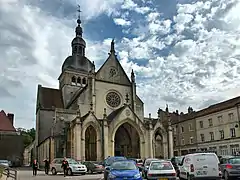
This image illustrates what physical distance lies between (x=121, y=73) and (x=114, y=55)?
3471mm

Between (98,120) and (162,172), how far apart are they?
25788 mm

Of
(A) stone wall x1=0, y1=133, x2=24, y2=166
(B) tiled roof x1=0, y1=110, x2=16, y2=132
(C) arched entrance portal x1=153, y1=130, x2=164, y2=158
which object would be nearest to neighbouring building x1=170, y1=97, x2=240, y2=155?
(C) arched entrance portal x1=153, y1=130, x2=164, y2=158

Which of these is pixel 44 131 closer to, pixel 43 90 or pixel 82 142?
pixel 43 90

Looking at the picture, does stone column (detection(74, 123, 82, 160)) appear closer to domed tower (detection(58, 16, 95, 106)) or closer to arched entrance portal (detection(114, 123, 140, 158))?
arched entrance portal (detection(114, 123, 140, 158))

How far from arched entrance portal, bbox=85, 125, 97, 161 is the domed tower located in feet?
47.8

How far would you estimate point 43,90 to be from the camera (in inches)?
2222

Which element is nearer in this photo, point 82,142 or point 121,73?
point 82,142

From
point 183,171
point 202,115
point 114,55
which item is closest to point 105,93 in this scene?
point 114,55

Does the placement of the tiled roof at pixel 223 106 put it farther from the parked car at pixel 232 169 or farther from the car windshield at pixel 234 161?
the parked car at pixel 232 169

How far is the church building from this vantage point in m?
40.4

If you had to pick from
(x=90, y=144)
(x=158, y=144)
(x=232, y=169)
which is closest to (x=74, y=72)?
(x=90, y=144)

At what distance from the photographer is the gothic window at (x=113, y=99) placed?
48.9 meters

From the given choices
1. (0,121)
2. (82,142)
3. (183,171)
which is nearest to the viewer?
(183,171)

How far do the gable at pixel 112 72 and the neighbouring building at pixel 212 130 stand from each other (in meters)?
16.6
